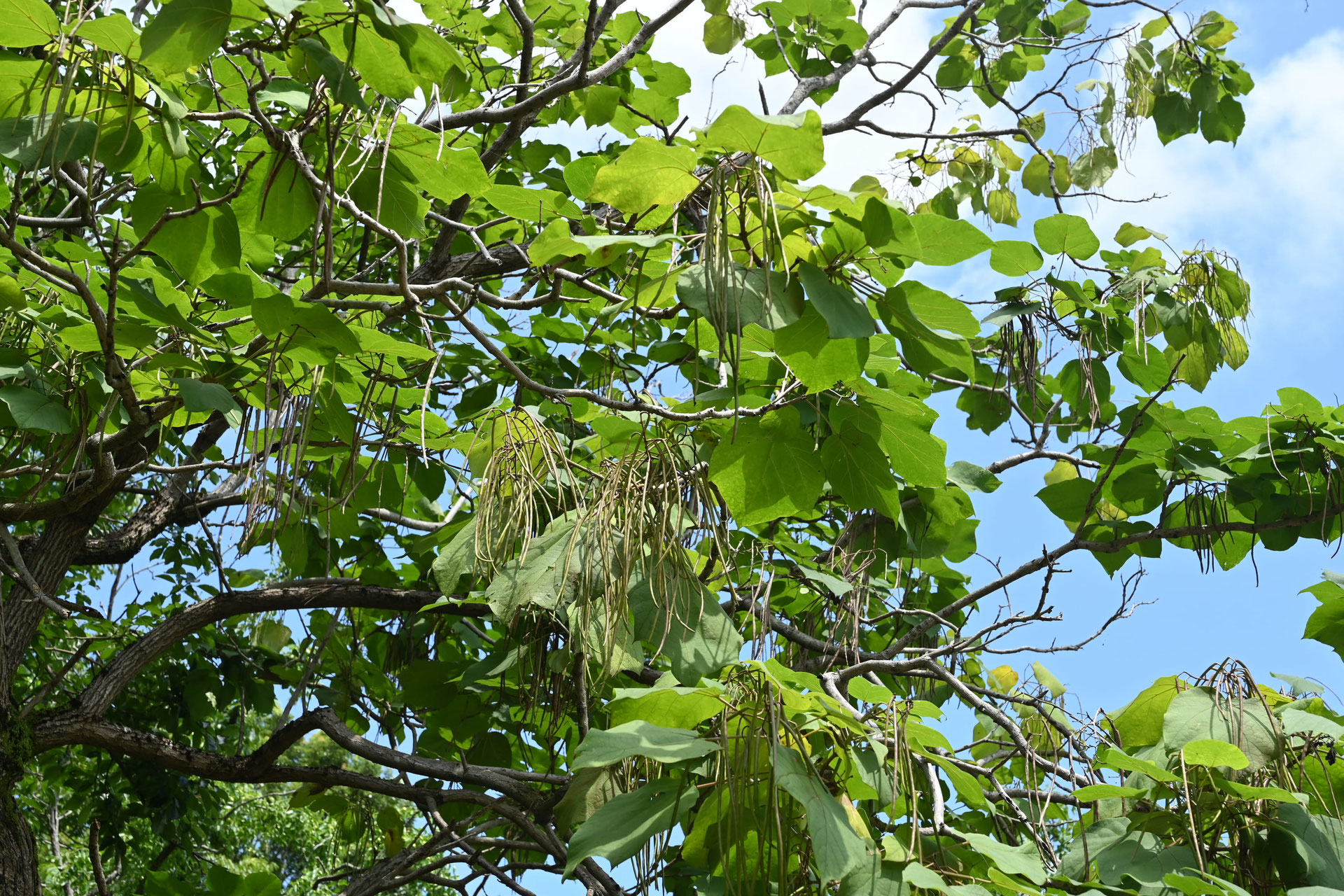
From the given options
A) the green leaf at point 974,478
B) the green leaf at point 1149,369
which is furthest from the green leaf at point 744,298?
the green leaf at point 1149,369

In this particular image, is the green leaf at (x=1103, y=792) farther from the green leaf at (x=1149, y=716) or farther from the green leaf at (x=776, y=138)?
the green leaf at (x=776, y=138)

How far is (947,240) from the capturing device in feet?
4.45

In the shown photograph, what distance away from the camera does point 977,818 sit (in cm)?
271

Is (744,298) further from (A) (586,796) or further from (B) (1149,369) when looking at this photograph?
(B) (1149,369)

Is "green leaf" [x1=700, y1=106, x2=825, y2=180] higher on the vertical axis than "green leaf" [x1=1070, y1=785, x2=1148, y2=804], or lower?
higher

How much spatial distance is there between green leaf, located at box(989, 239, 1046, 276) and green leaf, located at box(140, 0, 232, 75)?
1257 mm

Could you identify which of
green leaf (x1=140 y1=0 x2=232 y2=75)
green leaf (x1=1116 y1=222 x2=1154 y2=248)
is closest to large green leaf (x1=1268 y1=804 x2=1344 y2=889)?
green leaf (x1=1116 y1=222 x2=1154 y2=248)

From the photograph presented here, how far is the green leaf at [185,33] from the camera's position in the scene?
1.29m

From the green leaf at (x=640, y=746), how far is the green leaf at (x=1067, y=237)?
1.37 m

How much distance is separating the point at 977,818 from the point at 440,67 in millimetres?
2212

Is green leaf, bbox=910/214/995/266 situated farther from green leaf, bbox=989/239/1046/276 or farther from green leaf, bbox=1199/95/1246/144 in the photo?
green leaf, bbox=1199/95/1246/144

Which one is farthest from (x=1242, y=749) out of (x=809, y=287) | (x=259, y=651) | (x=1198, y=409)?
(x=259, y=651)

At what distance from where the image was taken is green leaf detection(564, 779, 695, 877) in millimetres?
1177

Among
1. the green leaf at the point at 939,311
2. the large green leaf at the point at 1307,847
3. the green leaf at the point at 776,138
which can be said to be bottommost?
the large green leaf at the point at 1307,847
